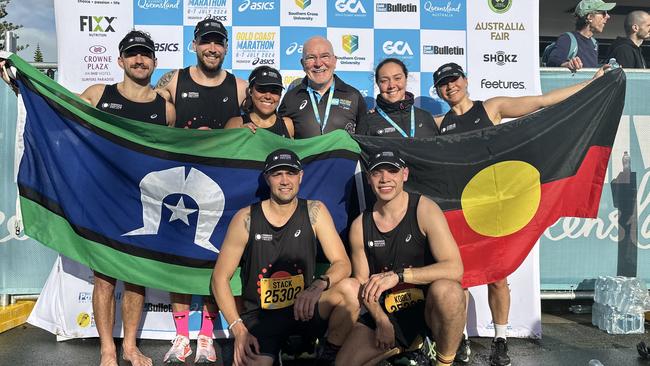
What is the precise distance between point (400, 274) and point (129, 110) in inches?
99.0

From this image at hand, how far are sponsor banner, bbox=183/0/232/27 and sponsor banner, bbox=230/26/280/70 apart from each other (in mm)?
168

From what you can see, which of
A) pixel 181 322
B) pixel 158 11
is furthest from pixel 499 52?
pixel 181 322

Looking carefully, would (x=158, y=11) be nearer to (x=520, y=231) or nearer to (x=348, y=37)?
(x=348, y=37)

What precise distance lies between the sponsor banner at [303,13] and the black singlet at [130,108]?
69.1 inches

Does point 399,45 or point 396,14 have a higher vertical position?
point 396,14

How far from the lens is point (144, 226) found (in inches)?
180

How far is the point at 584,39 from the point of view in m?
6.50

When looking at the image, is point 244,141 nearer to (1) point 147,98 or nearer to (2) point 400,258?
(1) point 147,98

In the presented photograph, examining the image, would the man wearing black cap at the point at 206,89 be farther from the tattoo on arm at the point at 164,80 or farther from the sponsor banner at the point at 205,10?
the sponsor banner at the point at 205,10

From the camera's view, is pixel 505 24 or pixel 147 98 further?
pixel 505 24

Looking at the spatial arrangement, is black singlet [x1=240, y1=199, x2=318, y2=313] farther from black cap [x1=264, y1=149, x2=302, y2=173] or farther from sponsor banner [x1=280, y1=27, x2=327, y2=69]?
sponsor banner [x1=280, y1=27, x2=327, y2=69]

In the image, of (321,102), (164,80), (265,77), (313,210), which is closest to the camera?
(313,210)

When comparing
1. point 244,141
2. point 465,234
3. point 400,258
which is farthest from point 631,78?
point 244,141

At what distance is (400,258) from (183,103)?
226cm
